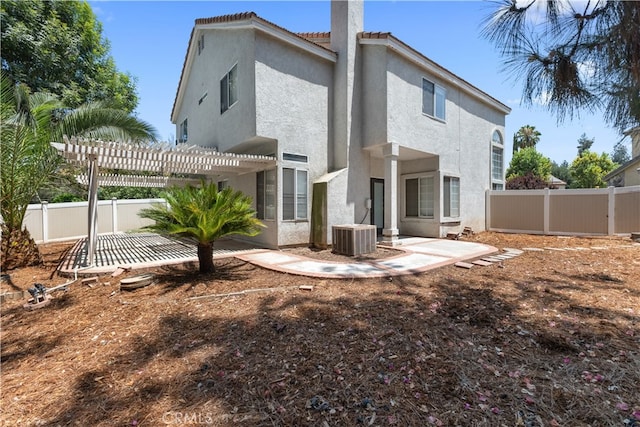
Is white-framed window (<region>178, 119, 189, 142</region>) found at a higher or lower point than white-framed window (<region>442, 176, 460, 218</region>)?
higher

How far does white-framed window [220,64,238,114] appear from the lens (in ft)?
36.1

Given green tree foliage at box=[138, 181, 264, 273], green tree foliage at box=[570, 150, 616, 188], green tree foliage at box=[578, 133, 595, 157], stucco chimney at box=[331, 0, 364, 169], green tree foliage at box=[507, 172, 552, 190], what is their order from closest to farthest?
green tree foliage at box=[578, 133, 595, 157], green tree foliage at box=[138, 181, 264, 273], stucco chimney at box=[331, 0, 364, 169], green tree foliage at box=[507, 172, 552, 190], green tree foliage at box=[570, 150, 616, 188]

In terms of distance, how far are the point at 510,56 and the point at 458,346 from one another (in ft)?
14.3

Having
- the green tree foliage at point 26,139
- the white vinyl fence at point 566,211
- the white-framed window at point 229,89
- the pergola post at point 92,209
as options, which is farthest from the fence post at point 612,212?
the green tree foliage at point 26,139

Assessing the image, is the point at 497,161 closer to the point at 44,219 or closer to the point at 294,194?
the point at 294,194

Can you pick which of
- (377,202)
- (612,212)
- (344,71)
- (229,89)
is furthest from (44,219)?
(612,212)

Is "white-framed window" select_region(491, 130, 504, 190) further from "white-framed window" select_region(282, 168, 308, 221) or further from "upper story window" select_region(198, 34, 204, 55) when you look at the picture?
"upper story window" select_region(198, 34, 204, 55)

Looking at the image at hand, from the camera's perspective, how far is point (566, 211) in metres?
13.9

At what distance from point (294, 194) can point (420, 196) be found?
6579mm

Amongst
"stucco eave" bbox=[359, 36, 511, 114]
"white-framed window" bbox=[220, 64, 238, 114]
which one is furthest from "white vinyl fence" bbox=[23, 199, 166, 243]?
"stucco eave" bbox=[359, 36, 511, 114]

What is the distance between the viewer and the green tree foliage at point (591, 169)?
1483 inches

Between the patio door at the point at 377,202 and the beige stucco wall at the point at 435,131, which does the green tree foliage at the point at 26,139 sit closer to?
the beige stucco wall at the point at 435,131

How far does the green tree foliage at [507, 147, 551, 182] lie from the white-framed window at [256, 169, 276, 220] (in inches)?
1453

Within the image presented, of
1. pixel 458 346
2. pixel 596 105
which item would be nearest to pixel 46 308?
pixel 458 346
